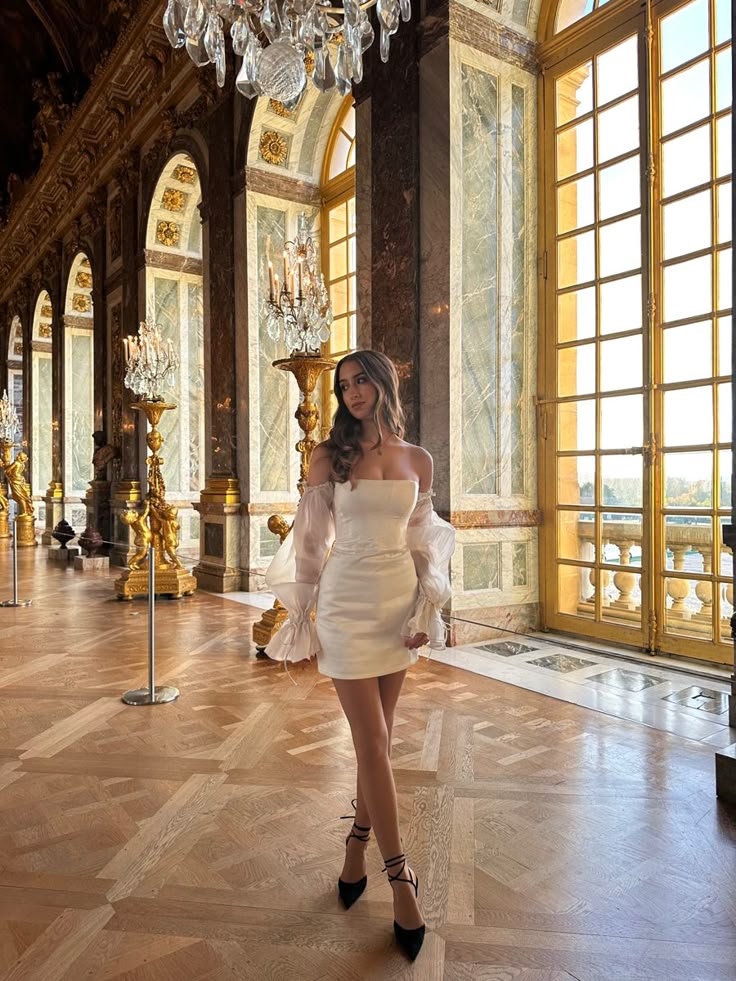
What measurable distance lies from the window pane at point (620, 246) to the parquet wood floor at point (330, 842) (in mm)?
3182

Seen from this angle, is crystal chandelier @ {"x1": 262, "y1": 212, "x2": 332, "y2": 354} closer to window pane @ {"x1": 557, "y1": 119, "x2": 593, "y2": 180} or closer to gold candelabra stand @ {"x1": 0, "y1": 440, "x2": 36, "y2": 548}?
window pane @ {"x1": 557, "y1": 119, "x2": 593, "y2": 180}

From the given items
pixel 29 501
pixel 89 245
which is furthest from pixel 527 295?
pixel 29 501

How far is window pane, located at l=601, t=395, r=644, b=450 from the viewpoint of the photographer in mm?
5164

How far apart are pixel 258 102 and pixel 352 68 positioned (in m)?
5.06

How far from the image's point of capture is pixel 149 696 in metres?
4.06

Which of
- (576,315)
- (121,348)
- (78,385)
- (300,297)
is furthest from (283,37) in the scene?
(78,385)

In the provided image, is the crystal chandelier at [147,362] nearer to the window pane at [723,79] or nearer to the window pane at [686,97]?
the window pane at [686,97]

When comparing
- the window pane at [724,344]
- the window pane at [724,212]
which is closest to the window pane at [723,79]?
the window pane at [724,212]

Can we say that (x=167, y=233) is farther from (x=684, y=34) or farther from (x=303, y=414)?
(x=684, y=34)

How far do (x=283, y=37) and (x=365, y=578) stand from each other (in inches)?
109

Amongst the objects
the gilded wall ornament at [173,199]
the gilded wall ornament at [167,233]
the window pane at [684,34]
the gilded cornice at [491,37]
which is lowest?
the window pane at [684,34]

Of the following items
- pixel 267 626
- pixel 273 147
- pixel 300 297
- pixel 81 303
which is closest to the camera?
pixel 300 297

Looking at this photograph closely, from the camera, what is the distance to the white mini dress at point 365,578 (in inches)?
79.6

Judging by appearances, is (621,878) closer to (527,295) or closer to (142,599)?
(527,295)
